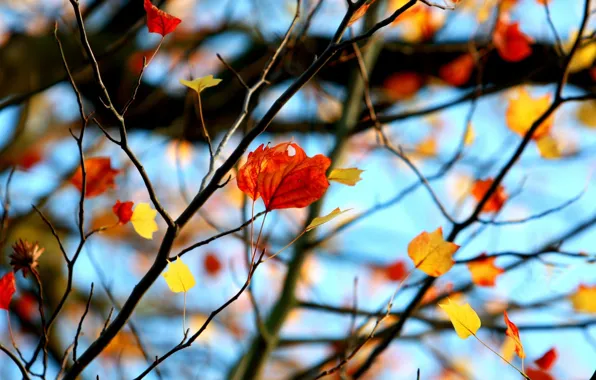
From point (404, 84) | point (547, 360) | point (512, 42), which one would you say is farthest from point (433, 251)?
point (404, 84)

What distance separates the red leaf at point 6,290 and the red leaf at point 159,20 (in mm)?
532

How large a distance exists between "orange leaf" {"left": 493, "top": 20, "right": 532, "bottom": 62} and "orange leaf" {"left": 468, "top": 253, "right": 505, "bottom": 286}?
73cm

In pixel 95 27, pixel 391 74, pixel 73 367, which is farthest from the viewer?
pixel 95 27

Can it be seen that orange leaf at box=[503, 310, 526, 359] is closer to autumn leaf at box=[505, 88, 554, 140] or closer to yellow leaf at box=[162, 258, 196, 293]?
yellow leaf at box=[162, 258, 196, 293]

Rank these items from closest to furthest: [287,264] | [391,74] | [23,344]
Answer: [287,264] → [391,74] → [23,344]

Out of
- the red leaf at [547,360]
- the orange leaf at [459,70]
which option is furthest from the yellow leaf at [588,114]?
the red leaf at [547,360]

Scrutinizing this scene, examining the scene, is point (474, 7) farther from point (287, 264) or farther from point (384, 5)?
point (287, 264)

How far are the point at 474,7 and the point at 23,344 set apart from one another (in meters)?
3.54

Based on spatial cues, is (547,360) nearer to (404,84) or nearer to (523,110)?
(523,110)

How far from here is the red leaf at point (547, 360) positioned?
4.10 feet

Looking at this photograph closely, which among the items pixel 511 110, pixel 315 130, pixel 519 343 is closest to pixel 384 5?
pixel 315 130

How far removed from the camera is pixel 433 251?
115 centimetres

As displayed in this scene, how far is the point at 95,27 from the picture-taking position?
325 cm

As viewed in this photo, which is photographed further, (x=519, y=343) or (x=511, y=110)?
(x=511, y=110)
